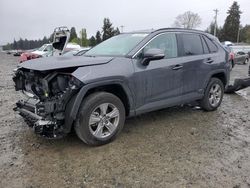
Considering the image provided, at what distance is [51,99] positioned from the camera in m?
3.78

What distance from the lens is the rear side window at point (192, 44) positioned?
17.7 ft

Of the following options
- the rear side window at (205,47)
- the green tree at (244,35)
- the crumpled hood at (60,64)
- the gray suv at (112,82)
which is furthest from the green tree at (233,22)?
the crumpled hood at (60,64)

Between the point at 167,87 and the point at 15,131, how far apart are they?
287 centimetres

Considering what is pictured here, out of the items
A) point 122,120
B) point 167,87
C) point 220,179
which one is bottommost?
point 220,179

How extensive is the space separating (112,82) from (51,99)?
3.05 ft

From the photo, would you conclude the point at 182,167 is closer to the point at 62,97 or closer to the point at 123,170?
the point at 123,170

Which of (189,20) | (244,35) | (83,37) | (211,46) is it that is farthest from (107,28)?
(211,46)

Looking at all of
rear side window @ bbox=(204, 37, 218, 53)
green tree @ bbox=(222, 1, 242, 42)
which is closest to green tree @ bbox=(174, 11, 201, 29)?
green tree @ bbox=(222, 1, 242, 42)

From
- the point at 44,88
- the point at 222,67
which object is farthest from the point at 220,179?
the point at 222,67

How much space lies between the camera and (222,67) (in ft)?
20.3

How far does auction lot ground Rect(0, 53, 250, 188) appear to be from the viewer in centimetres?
325

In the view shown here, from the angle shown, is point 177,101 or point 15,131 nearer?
point 15,131

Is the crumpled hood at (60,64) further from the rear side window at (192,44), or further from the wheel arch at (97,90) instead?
the rear side window at (192,44)

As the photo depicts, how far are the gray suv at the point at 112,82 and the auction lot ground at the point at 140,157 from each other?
0.35 metres
